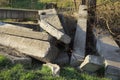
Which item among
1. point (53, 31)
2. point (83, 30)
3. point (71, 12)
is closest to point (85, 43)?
point (83, 30)

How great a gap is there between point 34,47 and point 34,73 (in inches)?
35.4

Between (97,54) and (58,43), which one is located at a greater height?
(58,43)

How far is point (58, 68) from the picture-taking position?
5.77m

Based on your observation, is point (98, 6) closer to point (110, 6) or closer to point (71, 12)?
point (110, 6)

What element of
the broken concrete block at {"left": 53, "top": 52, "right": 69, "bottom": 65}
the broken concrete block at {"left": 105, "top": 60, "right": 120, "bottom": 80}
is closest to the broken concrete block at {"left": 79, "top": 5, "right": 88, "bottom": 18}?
the broken concrete block at {"left": 53, "top": 52, "right": 69, "bottom": 65}

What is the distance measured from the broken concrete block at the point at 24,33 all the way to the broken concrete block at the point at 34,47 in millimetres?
117

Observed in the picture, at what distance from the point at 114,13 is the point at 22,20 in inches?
115

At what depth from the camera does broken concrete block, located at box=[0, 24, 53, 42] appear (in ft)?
21.0

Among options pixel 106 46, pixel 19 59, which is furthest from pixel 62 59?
pixel 106 46

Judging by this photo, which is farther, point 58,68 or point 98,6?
point 98,6

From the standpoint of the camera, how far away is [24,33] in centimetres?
657

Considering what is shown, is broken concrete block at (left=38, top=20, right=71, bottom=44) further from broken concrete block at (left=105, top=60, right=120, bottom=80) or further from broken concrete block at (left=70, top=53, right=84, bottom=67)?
broken concrete block at (left=105, top=60, right=120, bottom=80)

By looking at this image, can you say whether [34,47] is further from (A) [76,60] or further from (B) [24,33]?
(A) [76,60]

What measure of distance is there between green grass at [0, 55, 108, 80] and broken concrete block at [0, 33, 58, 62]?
0.92 feet
